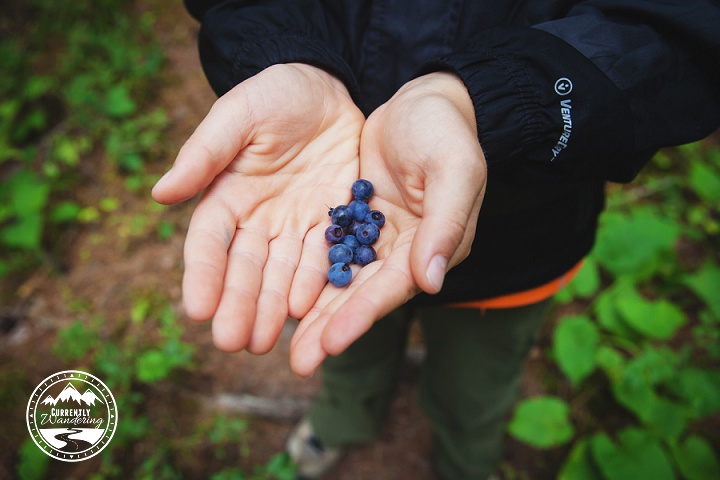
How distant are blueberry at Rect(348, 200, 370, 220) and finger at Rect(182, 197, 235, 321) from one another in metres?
0.40

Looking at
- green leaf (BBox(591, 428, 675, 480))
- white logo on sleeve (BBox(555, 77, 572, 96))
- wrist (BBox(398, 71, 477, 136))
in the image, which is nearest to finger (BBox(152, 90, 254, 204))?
wrist (BBox(398, 71, 477, 136))

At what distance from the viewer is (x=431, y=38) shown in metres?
1.53

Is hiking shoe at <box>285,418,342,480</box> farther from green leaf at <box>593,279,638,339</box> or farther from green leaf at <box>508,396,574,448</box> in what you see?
green leaf at <box>593,279,638,339</box>

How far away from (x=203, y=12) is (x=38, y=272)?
247 cm

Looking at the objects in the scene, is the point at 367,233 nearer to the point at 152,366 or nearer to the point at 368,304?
the point at 368,304

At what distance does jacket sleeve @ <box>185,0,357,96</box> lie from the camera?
61.7 inches

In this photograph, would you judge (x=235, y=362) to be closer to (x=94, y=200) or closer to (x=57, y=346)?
(x=57, y=346)

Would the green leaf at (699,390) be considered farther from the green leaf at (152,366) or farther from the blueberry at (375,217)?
the green leaf at (152,366)

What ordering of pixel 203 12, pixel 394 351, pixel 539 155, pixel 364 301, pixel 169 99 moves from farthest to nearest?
pixel 169 99
pixel 394 351
pixel 203 12
pixel 539 155
pixel 364 301

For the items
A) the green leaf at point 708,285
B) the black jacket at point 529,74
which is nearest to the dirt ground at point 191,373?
the green leaf at point 708,285

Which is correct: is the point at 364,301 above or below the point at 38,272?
above

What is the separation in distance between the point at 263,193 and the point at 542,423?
2.02 metres

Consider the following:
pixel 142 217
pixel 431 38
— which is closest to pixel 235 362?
pixel 142 217

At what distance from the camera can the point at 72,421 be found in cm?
221
